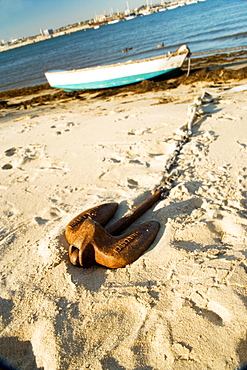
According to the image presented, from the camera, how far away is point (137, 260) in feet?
7.72

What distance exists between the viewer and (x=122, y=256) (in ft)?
7.47

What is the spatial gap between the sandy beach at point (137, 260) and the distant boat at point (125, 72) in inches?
196

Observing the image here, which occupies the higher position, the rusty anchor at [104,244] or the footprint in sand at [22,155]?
the rusty anchor at [104,244]

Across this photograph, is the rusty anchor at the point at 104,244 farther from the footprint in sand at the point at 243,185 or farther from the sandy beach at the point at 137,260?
the footprint in sand at the point at 243,185

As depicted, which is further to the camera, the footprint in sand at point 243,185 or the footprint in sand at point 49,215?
the footprint in sand at point 49,215

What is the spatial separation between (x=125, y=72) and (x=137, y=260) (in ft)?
30.7

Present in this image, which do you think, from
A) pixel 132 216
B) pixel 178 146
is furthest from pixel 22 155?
pixel 132 216

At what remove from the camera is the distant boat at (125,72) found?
10008 millimetres

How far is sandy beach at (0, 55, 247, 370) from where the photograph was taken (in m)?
1.70

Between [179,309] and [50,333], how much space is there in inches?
34.5

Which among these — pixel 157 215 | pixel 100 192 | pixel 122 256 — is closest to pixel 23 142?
pixel 100 192

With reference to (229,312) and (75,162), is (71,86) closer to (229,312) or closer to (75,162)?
(75,162)

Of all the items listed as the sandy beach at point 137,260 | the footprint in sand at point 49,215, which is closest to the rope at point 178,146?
the sandy beach at point 137,260

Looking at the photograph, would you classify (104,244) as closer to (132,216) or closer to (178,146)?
(132,216)
